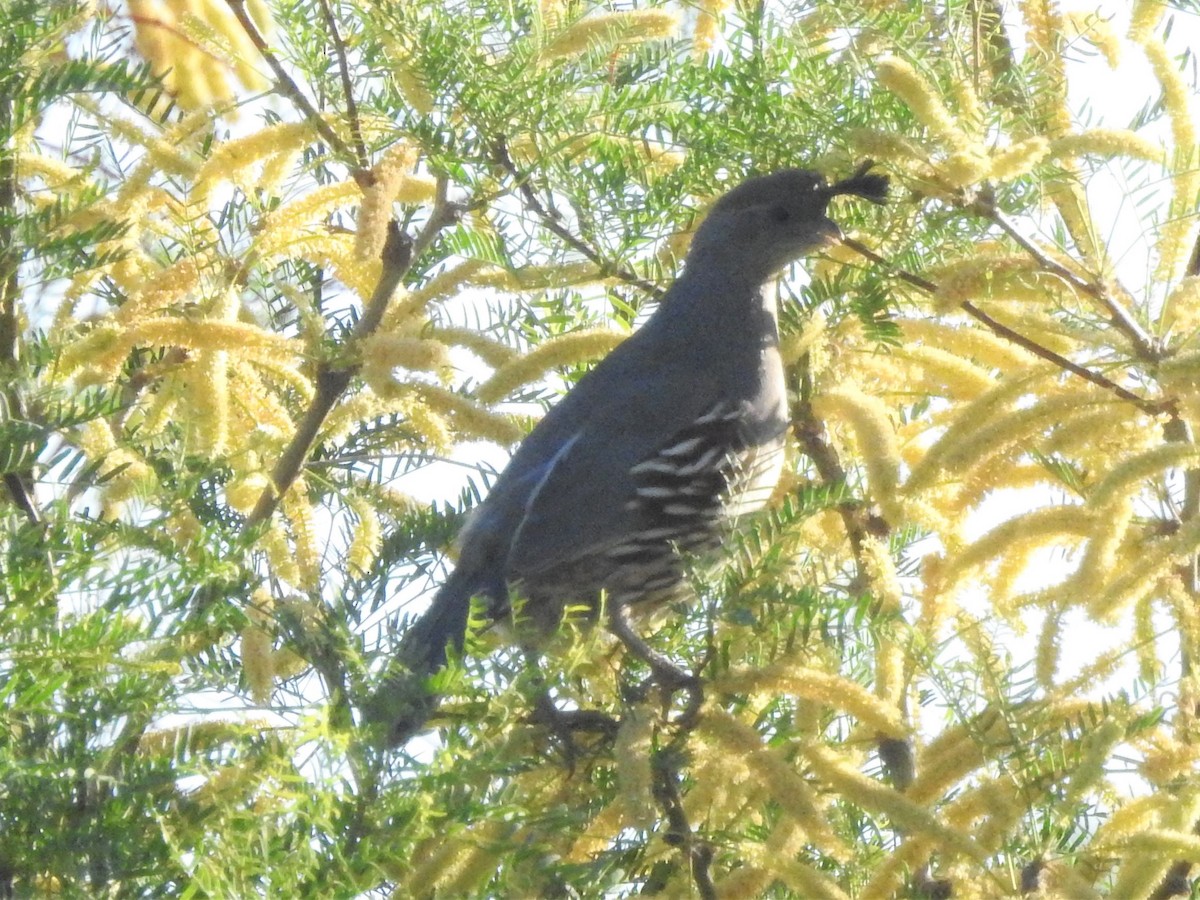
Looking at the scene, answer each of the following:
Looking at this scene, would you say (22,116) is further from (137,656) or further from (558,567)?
(558,567)

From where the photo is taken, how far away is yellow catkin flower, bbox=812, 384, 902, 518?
310 cm

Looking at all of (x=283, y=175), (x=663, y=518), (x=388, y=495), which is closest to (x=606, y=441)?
(x=663, y=518)

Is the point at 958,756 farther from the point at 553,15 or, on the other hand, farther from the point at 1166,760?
the point at 553,15

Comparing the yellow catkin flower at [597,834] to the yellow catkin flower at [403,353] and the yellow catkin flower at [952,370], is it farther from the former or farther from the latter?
the yellow catkin flower at [952,370]

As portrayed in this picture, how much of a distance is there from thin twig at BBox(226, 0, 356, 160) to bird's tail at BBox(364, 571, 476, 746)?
3.12 feet

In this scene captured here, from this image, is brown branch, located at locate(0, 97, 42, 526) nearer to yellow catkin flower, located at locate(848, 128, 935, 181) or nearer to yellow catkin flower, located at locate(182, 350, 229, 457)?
yellow catkin flower, located at locate(182, 350, 229, 457)

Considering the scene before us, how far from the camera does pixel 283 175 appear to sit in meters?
3.45

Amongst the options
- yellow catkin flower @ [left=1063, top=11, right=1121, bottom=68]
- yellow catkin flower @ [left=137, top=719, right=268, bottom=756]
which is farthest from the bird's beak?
yellow catkin flower @ [left=137, top=719, right=268, bottom=756]

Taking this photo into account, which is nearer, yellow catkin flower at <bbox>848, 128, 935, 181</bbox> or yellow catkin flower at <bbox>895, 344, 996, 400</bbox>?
yellow catkin flower at <bbox>848, 128, 935, 181</bbox>

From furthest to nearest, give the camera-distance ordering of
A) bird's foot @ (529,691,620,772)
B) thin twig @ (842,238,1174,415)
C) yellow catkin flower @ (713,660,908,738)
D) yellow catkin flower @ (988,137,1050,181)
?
1. bird's foot @ (529,691,620,772)
2. thin twig @ (842,238,1174,415)
3. yellow catkin flower @ (988,137,1050,181)
4. yellow catkin flower @ (713,660,908,738)

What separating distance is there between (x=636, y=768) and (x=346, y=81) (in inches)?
58.4

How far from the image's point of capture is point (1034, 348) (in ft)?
10.1

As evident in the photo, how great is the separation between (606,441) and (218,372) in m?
1.59

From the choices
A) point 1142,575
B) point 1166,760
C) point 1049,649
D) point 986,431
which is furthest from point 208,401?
point 1166,760
